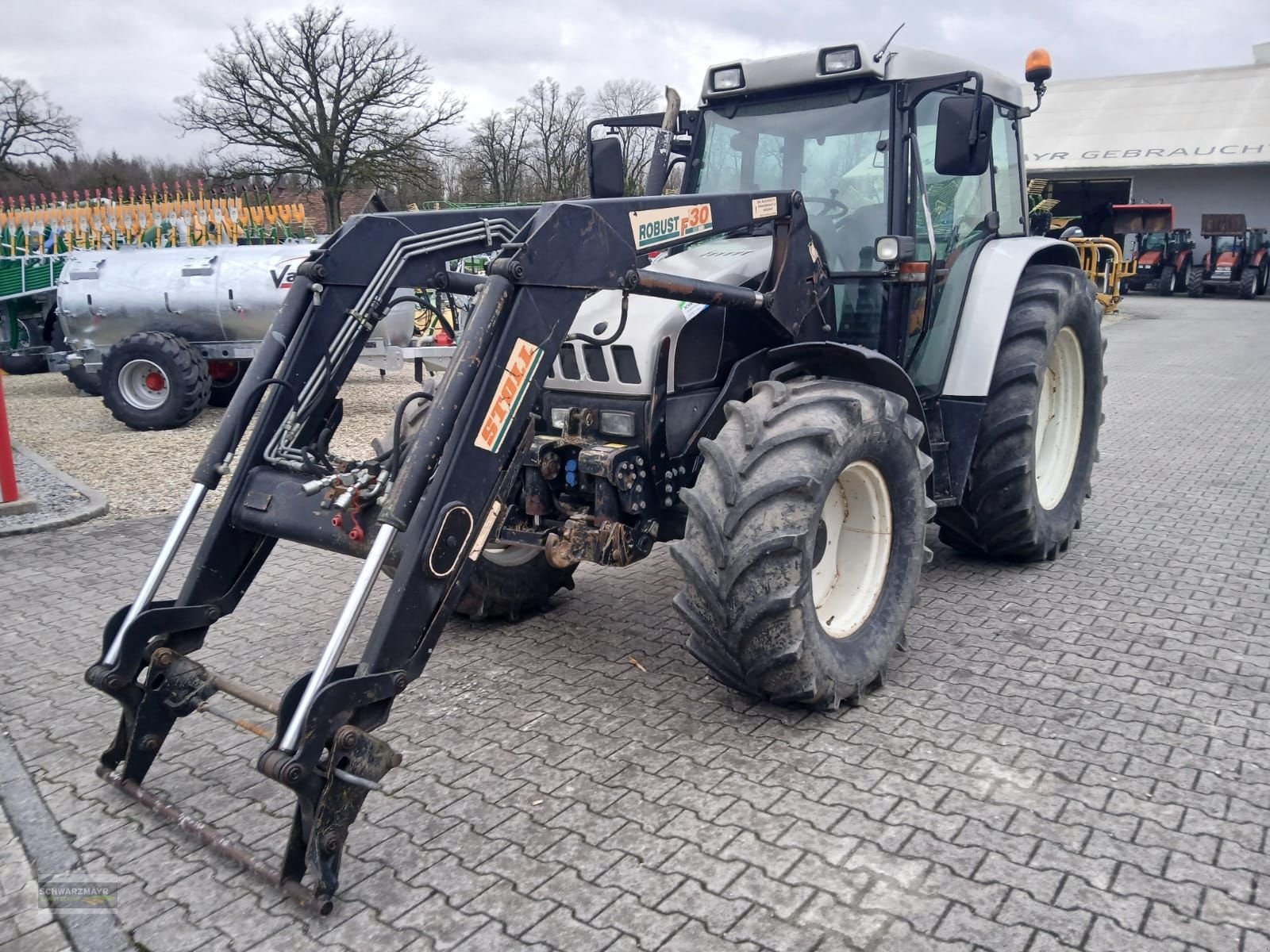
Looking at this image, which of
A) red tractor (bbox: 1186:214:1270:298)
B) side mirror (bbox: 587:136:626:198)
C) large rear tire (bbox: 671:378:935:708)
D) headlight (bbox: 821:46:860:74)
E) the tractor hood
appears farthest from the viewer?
red tractor (bbox: 1186:214:1270:298)

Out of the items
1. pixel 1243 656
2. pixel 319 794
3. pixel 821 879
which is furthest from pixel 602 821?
pixel 1243 656

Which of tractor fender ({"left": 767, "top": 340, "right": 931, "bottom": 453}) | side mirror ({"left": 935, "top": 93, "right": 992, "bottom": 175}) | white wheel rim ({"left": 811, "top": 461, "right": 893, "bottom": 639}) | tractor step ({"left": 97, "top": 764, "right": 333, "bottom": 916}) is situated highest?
side mirror ({"left": 935, "top": 93, "right": 992, "bottom": 175})

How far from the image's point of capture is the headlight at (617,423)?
4195 mm

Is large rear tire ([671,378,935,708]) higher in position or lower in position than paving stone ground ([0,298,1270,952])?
higher

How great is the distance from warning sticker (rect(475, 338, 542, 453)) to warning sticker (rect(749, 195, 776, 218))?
1382 millimetres

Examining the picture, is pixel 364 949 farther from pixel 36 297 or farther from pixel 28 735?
pixel 36 297

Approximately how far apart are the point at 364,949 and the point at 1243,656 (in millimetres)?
3781

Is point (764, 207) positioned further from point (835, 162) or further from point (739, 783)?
point (739, 783)

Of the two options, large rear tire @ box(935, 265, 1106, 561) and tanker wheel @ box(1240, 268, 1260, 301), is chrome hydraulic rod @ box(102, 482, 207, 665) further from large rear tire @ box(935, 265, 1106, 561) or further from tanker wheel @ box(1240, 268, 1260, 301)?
tanker wheel @ box(1240, 268, 1260, 301)

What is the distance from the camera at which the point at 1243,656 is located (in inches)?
175

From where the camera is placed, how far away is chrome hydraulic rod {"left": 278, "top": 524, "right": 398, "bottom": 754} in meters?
2.77

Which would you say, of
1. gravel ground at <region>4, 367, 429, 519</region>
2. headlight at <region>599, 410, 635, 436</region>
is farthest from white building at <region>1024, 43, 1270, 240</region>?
headlight at <region>599, 410, 635, 436</region>

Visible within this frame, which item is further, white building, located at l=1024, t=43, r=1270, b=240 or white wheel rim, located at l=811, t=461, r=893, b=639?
white building, located at l=1024, t=43, r=1270, b=240

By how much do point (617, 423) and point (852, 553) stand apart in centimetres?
112
